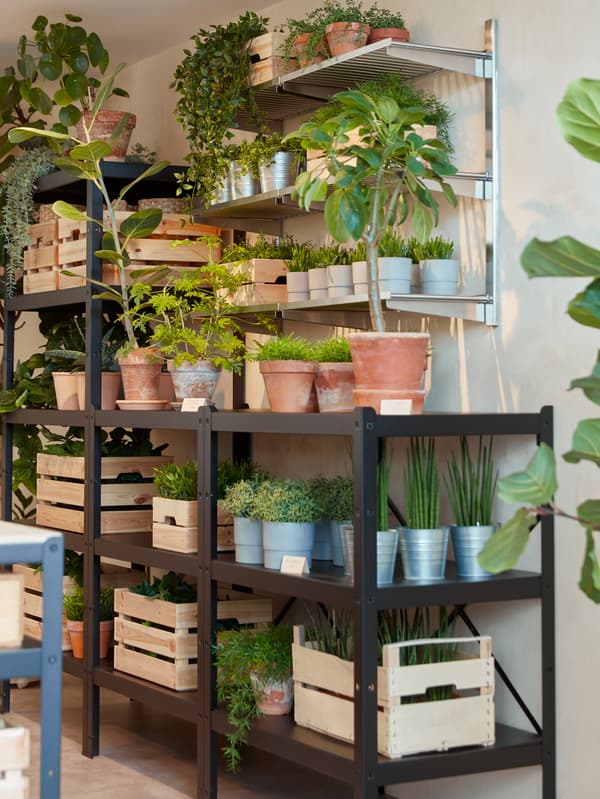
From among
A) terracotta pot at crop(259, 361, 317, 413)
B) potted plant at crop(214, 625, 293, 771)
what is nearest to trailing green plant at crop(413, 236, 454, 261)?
terracotta pot at crop(259, 361, 317, 413)

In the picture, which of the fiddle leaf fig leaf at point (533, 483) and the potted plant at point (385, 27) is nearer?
the fiddle leaf fig leaf at point (533, 483)

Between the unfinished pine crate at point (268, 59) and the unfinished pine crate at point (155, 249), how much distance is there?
0.63 metres

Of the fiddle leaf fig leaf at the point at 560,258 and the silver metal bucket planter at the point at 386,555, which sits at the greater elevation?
the fiddle leaf fig leaf at the point at 560,258

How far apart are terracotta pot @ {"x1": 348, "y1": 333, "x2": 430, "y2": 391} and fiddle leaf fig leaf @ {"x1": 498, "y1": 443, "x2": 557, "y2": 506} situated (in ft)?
3.85

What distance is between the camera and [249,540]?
11.6ft

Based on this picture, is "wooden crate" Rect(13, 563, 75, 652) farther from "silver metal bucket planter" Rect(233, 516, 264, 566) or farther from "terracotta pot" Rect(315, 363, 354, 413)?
"terracotta pot" Rect(315, 363, 354, 413)

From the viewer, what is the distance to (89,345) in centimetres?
436

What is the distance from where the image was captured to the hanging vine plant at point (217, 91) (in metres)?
4.01

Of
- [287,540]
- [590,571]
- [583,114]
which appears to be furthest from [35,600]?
[583,114]

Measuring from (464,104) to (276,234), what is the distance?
111 cm

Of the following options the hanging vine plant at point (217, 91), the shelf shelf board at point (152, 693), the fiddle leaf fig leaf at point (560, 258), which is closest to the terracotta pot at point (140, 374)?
the hanging vine plant at point (217, 91)

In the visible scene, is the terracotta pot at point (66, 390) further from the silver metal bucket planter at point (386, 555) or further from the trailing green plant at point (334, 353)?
the silver metal bucket planter at point (386, 555)

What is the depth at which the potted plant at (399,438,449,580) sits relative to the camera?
10.1 ft

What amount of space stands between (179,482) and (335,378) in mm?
811
